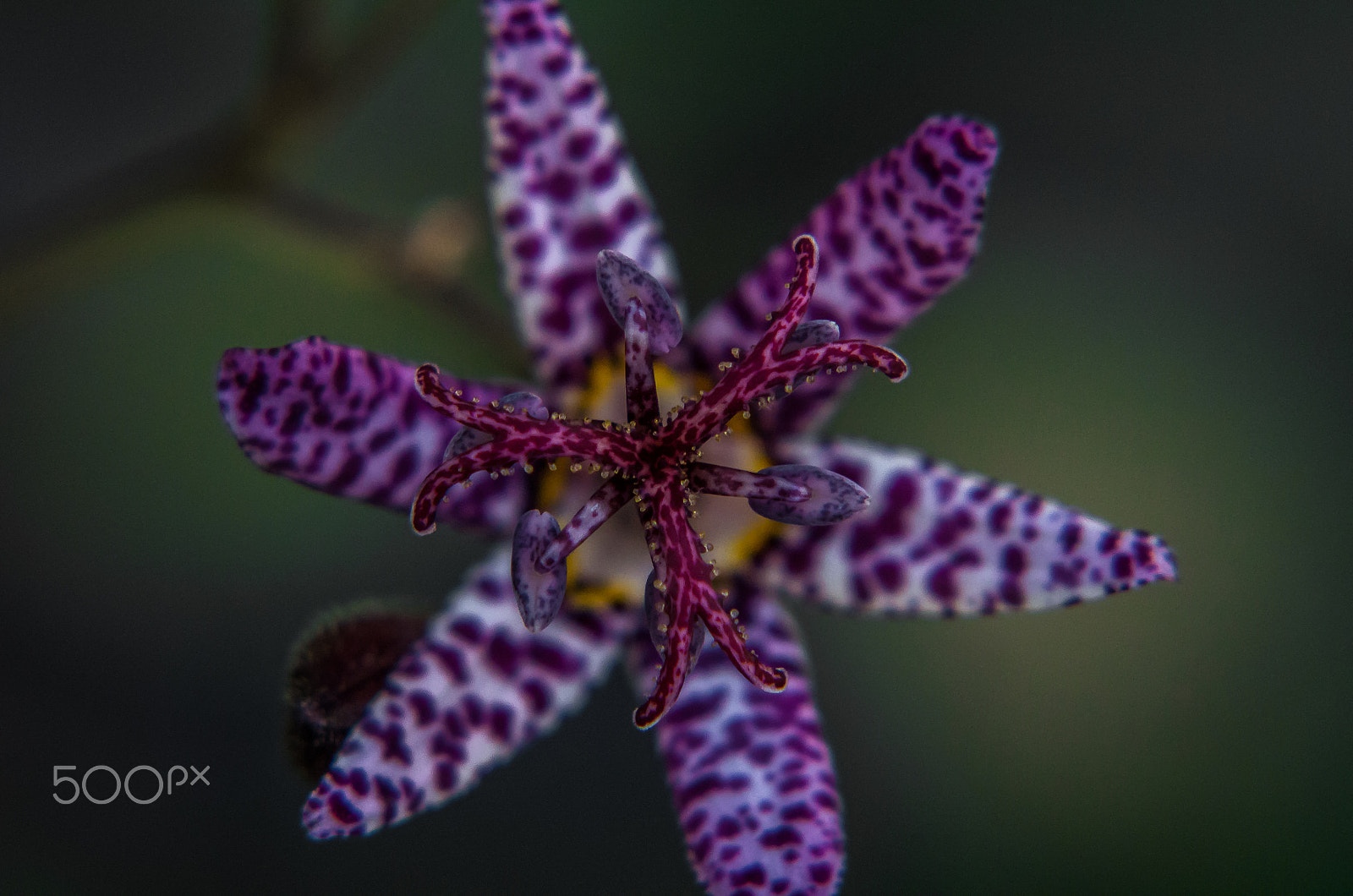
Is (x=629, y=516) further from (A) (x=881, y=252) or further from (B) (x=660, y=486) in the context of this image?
A: (A) (x=881, y=252)

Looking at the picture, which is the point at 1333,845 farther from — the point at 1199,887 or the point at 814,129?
the point at 814,129

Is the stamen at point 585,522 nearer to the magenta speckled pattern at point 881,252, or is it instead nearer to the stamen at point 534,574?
the stamen at point 534,574

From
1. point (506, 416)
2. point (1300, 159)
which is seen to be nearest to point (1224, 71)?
point (1300, 159)

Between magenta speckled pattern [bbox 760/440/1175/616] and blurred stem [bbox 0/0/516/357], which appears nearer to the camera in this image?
magenta speckled pattern [bbox 760/440/1175/616]

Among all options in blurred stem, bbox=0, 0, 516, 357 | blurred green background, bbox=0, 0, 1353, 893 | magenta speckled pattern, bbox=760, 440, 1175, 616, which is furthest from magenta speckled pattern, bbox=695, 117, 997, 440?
blurred green background, bbox=0, 0, 1353, 893

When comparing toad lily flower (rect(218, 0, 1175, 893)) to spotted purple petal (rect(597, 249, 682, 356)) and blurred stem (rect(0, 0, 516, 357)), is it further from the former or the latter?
blurred stem (rect(0, 0, 516, 357))

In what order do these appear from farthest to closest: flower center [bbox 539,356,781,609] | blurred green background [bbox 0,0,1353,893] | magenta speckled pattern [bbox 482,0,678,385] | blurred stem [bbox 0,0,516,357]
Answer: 1. blurred green background [bbox 0,0,1353,893]
2. blurred stem [bbox 0,0,516,357]
3. flower center [bbox 539,356,781,609]
4. magenta speckled pattern [bbox 482,0,678,385]

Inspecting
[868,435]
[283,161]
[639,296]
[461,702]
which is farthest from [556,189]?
[868,435]

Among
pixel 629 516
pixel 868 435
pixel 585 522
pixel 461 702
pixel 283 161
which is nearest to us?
pixel 585 522
